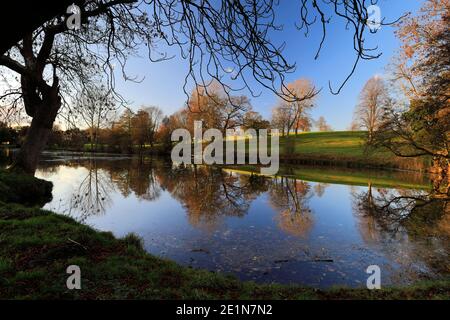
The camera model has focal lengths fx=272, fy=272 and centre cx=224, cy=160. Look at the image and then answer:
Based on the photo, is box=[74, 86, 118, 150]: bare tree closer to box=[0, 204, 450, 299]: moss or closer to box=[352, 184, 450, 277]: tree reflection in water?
box=[0, 204, 450, 299]: moss

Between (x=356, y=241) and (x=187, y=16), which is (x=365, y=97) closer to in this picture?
(x=356, y=241)

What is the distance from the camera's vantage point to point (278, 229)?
329 inches

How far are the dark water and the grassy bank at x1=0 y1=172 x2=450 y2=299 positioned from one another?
1.04 m

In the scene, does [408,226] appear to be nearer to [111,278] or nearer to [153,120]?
[111,278]

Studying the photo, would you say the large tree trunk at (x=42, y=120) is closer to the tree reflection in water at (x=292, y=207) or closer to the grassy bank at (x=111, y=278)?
the grassy bank at (x=111, y=278)

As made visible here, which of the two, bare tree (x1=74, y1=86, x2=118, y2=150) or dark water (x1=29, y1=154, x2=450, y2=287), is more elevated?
bare tree (x1=74, y1=86, x2=118, y2=150)

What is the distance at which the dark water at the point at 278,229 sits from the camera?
5605mm

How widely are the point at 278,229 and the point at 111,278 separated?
5529 mm

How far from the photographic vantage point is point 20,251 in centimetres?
456

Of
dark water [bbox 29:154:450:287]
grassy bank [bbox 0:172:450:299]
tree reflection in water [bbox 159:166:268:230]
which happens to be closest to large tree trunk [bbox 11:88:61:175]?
dark water [bbox 29:154:450:287]

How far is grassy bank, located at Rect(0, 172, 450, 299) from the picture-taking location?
3521mm

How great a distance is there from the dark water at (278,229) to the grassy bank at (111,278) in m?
1.04

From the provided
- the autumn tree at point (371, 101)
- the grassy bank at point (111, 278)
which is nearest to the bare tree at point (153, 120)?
the autumn tree at point (371, 101)
